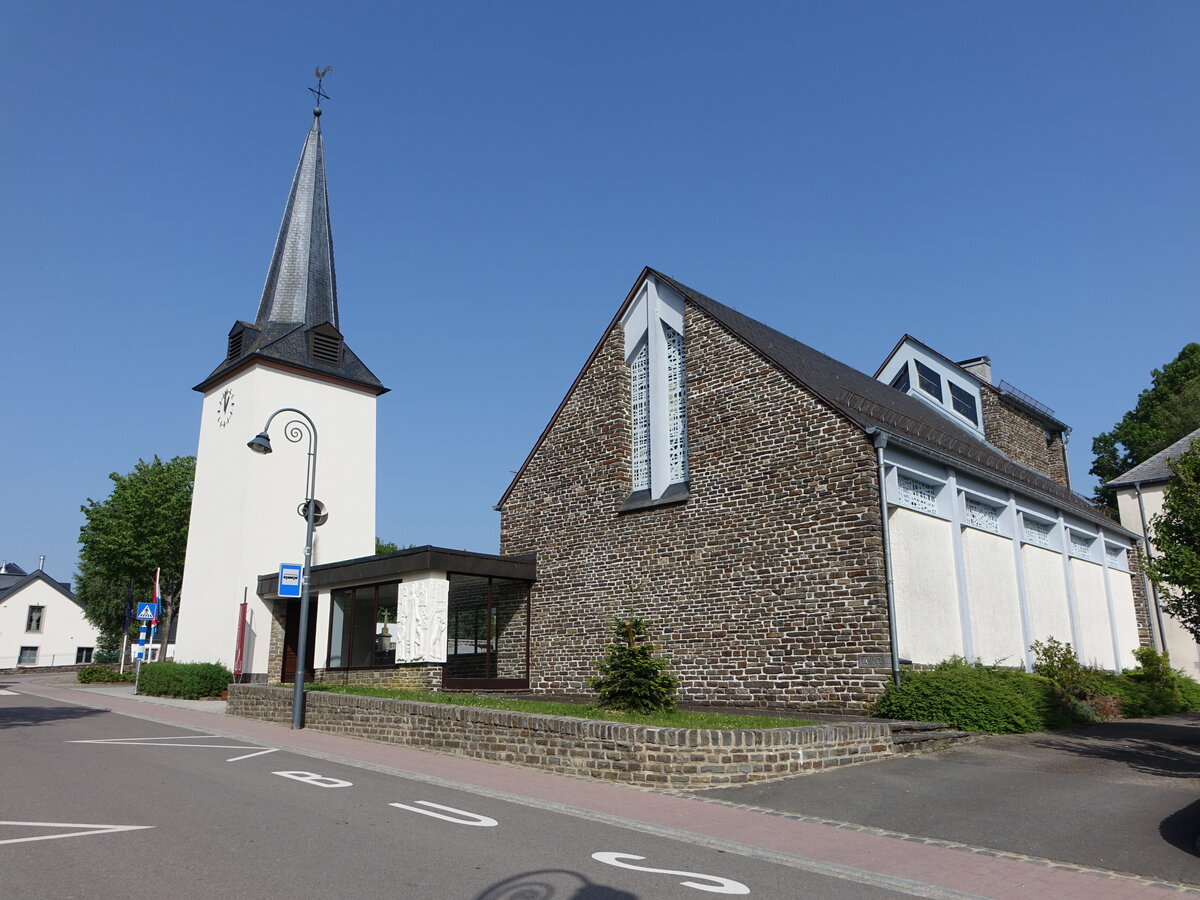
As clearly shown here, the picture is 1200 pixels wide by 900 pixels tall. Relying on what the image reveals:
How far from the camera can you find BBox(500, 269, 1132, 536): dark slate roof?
1752 cm

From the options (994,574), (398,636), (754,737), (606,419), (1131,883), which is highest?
(606,419)

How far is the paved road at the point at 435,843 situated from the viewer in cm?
589

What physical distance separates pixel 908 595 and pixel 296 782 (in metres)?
11.1

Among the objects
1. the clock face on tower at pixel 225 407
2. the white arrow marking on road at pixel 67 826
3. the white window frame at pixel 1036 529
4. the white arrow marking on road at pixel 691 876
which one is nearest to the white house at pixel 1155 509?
the white window frame at pixel 1036 529

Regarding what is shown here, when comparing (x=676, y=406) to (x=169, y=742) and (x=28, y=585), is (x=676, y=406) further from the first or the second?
(x=28, y=585)

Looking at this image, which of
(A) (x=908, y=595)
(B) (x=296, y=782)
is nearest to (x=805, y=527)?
(A) (x=908, y=595)

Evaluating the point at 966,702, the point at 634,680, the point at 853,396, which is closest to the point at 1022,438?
the point at 853,396

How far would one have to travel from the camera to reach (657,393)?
67.6 ft

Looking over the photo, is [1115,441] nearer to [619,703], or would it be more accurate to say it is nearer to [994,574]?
[994,574]

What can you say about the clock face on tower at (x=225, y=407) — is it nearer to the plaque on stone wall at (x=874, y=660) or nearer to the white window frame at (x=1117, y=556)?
the plaque on stone wall at (x=874, y=660)

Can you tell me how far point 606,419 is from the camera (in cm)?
2150

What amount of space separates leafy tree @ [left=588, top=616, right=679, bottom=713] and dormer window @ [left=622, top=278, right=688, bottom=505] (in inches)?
254

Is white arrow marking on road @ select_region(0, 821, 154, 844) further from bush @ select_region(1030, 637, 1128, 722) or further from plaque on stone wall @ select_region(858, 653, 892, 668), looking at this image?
bush @ select_region(1030, 637, 1128, 722)

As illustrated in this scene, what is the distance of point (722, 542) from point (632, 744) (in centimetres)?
791
